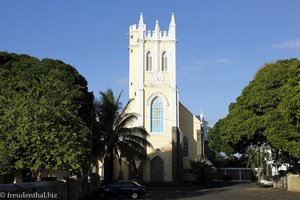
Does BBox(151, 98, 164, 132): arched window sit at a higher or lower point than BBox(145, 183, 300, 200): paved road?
higher

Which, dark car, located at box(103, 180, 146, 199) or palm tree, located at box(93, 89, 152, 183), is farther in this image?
Answer: palm tree, located at box(93, 89, 152, 183)

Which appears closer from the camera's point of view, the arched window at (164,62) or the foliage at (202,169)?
the foliage at (202,169)

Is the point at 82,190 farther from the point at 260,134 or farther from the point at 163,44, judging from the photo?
the point at 163,44

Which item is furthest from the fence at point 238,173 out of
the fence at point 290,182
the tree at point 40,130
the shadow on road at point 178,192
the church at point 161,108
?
the tree at point 40,130

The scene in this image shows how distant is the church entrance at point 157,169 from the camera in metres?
53.8

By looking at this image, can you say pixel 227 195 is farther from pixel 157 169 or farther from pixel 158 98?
pixel 158 98

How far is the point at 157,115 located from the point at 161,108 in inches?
38.1

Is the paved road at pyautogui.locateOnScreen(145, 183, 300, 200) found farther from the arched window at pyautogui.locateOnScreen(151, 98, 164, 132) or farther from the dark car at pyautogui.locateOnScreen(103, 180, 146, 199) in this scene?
the arched window at pyautogui.locateOnScreen(151, 98, 164, 132)

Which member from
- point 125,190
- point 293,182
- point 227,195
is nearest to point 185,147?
point 293,182

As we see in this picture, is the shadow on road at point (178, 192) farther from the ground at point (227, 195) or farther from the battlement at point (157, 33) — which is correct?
the battlement at point (157, 33)

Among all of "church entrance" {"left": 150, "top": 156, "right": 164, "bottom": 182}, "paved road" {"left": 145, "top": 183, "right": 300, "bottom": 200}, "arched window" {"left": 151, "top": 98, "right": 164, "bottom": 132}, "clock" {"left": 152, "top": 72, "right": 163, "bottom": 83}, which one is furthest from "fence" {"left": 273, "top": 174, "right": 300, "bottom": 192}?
"clock" {"left": 152, "top": 72, "right": 163, "bottom": 83}

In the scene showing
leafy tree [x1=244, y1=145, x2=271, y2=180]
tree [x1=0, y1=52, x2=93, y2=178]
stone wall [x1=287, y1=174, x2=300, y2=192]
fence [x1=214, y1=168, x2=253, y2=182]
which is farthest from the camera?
fence [x1=214, y1=168, x2=253, y2=182]

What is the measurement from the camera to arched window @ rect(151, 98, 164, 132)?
2167 inches

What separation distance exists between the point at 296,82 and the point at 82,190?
1388 cm
